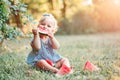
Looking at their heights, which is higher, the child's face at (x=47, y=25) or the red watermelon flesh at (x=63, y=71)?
the child's face at (x=47, y=25)

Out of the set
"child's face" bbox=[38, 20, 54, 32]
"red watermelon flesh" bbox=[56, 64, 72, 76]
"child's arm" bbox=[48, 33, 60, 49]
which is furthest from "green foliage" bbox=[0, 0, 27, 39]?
"red watermelon flesh" bbox=[56, 64, 72, 76]

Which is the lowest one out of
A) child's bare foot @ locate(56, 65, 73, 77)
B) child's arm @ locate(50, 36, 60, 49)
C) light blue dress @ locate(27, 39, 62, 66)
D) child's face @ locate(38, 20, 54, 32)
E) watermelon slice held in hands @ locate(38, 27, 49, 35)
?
child's bare foot @ locate(56, 65, 73, 77)

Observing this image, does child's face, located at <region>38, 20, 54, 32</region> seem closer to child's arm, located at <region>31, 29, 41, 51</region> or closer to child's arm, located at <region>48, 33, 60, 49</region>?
child's arm, located at <region>48, 33, 60, 49</region>

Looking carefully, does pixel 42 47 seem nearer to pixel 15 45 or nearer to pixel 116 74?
pixel 116 74

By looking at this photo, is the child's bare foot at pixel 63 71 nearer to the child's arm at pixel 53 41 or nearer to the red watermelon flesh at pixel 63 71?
the red watermelon flesh at pixel 63 71

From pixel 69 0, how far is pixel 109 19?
5.71 m

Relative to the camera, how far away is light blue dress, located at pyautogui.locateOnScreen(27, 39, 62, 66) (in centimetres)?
572

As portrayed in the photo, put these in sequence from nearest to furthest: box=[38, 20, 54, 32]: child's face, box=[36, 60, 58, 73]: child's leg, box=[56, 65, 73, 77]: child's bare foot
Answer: box=[56, 65, 73, 77]: child's bare foot < box=[36, 60, 58, 73]: child's leg < box=[38, 20, 54, 32]: child's face

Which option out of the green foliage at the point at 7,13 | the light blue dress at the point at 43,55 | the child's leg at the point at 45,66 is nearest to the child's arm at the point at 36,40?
the light blue dress at the point at 43,55

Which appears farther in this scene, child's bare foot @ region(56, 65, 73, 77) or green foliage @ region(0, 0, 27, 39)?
green foliage @ region(0, 0, 27, 39)

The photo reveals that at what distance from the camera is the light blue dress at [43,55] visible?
572cm

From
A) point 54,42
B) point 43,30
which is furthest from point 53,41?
point 43,30

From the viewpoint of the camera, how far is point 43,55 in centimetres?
576

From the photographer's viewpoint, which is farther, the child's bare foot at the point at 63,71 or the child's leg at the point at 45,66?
the child's leg at the point at 45,66
